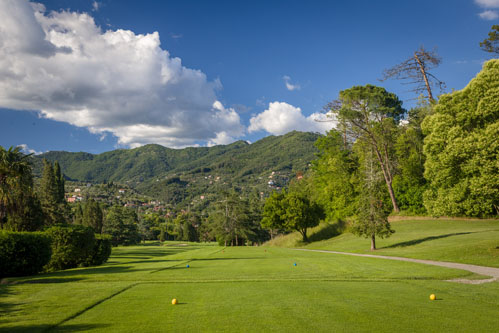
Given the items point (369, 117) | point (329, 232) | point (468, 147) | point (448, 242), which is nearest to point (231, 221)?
point (329, 232)

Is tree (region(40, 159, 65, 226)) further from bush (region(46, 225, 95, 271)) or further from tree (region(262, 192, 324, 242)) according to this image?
bush (region(46, 225, 95, 271))

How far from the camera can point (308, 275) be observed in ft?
51.7

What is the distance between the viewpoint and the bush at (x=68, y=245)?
65.6 feet

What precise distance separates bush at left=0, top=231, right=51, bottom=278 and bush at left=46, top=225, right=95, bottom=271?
3.26 metres

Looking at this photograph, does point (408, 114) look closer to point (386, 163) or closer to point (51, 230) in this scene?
point (386, 163)

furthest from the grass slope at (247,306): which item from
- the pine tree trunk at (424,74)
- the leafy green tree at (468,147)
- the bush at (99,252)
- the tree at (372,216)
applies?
the pine tree trunk at (424,74)

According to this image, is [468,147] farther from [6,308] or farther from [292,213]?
[292,213]

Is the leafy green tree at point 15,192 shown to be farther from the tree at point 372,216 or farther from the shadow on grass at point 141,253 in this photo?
the tree at point 372,216

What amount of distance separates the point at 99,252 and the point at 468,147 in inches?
1007

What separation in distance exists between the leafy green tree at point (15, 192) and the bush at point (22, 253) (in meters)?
8.23

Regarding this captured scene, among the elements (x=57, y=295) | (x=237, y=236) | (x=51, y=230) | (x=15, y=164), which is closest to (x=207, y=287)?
(x=57, y=295)

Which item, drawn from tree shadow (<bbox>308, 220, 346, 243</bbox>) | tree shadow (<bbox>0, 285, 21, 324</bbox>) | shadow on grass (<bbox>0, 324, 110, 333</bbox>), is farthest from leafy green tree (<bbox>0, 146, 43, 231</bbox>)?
tree shadow (<bbox>308, 220, 346, 243</bbox>)

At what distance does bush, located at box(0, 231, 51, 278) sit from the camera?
1473 cm

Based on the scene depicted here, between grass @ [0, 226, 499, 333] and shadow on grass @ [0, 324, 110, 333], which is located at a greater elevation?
shadow on grass @ [0, 324, 110, 333]
